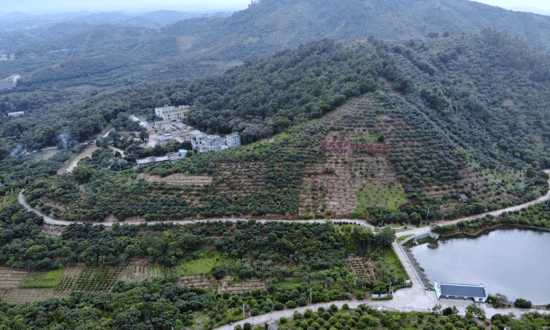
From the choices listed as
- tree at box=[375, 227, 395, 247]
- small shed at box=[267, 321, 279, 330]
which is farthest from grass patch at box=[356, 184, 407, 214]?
small shed at box=[267, 321, 279, 330]

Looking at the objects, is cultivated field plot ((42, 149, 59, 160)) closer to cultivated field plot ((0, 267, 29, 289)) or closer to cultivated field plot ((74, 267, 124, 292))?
cultivated field plot ((0, 267, 29, 289))

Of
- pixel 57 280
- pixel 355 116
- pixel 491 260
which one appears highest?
pixel 355 116

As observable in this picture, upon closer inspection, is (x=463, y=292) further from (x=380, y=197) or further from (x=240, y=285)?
(x=240, y=285)

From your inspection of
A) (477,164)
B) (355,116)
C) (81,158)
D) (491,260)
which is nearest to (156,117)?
(81,158)

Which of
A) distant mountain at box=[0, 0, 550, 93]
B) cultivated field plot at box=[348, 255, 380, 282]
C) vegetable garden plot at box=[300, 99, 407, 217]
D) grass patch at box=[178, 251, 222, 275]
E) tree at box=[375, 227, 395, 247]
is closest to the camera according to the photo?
cultivated field plot at box=[348, 255, 380, 282]

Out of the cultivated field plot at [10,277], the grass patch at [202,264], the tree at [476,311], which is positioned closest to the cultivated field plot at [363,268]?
the tree at [476,311]

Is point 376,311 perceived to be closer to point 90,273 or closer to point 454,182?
point 454,182

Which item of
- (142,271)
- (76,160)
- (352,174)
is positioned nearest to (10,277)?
(142,271)
